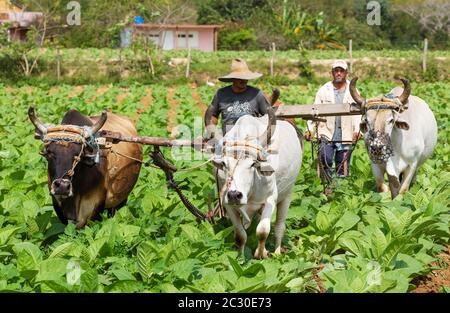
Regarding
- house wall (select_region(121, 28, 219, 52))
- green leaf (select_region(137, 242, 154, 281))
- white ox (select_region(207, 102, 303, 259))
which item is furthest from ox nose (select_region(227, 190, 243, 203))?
house wall (select_region(121, 28, 219, 52))

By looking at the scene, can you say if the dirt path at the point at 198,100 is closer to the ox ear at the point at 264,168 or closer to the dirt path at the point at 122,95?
the dirt path at the point at 122,95

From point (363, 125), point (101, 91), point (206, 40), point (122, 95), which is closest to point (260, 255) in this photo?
point (363, 125)

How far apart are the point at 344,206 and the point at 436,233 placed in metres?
1.14

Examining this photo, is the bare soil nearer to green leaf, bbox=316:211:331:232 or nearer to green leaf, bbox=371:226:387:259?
green leaf, bbox=316:211:331:232

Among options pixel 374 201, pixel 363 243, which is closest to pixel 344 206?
pixel 374 201

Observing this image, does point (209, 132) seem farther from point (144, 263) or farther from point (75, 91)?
point (75, 91)

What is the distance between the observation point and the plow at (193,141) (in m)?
6.68

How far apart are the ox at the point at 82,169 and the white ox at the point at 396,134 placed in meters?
2.61

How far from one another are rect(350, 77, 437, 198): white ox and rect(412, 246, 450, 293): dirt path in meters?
1.83

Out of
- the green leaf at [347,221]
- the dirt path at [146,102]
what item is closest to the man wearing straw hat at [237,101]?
the green leaf at [347,221]

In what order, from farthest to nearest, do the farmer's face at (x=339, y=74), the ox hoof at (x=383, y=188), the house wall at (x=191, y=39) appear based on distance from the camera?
1. the house wall at (x=191, y=39)
2. the farmer's face at (x=339, y=74)
3. the ox hoof at (x=383, y=188)

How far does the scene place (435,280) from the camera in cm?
602

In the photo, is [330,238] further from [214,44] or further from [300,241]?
[214,44]
